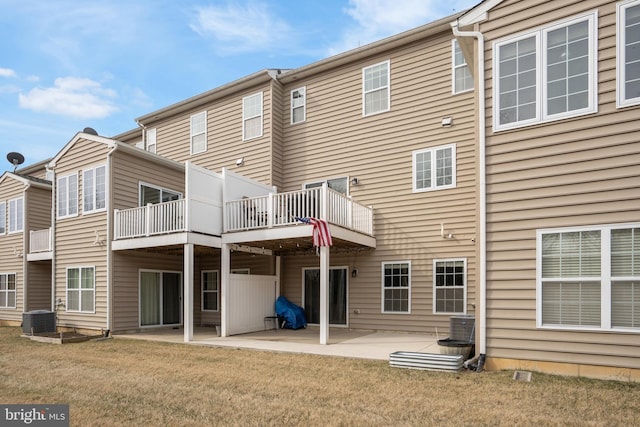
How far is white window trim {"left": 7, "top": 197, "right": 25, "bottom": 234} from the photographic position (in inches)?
695

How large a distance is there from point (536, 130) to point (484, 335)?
11.3 ft

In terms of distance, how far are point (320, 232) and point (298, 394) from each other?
15.2ft

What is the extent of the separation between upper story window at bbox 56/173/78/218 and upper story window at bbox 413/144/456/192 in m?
10.6

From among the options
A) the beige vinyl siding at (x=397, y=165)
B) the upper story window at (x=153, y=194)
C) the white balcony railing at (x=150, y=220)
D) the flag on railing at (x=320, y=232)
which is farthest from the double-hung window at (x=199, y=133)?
the flag on railing at (x=320, y=232)

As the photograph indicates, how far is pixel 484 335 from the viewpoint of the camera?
7406 millimetres

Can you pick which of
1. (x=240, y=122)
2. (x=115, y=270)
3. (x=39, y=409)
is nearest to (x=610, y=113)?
(x=39, y=409)

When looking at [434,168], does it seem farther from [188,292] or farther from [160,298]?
[160,298]

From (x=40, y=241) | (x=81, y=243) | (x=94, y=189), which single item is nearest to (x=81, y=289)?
(x=81, y=243)

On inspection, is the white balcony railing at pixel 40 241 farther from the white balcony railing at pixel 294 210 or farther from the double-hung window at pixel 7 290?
the white balcony railing at pixel 294 210

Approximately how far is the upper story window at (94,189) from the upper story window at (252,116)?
4505 millimetres

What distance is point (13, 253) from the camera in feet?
58.5

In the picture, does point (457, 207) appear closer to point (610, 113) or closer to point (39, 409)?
point (610, 113)

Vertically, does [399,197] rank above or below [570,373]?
above

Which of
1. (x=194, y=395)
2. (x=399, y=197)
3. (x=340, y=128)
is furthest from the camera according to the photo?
(x=340, y=128)
